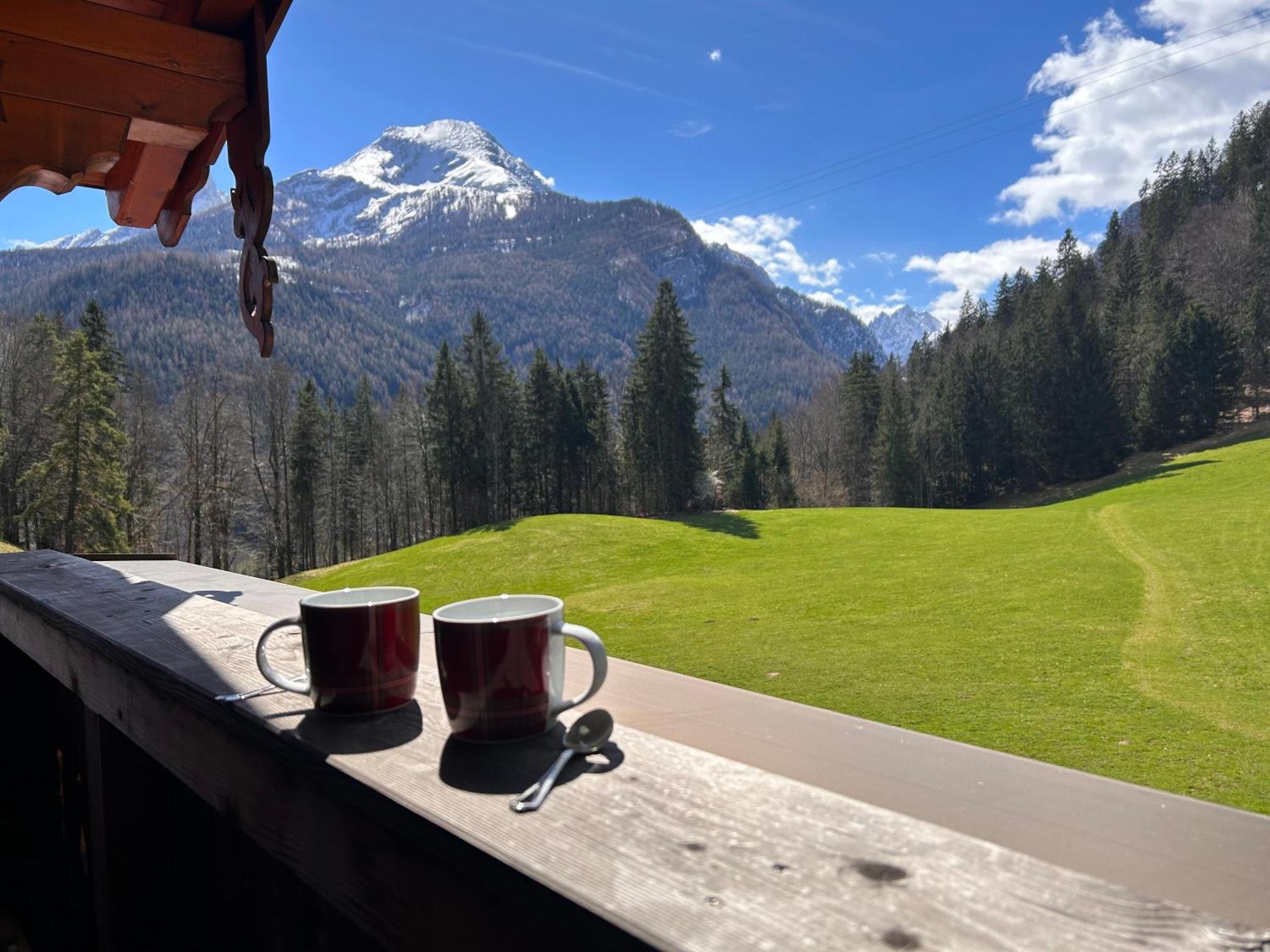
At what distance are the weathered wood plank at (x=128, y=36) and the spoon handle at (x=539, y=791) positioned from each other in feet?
8.82

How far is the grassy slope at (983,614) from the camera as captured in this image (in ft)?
18.0

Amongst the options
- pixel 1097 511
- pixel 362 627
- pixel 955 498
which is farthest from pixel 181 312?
pixel 362 627

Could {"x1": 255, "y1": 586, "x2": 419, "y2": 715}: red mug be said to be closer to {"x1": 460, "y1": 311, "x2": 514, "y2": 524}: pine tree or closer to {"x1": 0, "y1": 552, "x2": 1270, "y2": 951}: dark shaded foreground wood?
{"x1": 0, "y1": 552, "x2": 1270, "y2": 951}: dark shaded foreground wood

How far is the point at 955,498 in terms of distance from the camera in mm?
45250

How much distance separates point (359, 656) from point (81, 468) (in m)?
25.0

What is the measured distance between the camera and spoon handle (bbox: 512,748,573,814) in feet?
2.20

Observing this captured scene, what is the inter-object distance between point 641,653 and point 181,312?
11585 cm

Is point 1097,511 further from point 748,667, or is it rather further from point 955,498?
point 955,498

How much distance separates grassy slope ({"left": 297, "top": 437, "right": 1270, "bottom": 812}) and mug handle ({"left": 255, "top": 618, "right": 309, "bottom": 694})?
198 inches

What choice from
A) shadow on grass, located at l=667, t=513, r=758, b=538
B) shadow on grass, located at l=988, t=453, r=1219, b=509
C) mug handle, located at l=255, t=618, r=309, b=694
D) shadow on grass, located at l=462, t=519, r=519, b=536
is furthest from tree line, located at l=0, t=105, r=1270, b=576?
mug handle, located at l=255, t=618, r=309, b=694

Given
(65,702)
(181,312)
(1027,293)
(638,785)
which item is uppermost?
(181,312)

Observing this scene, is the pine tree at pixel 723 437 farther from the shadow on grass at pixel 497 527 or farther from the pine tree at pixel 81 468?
the pine tree at pixel 81 468

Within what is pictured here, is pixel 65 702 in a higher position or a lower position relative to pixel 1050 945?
lower

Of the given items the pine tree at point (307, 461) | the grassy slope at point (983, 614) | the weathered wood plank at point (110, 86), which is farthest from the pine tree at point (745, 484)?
the weathered wood plank at point (110, 86)
